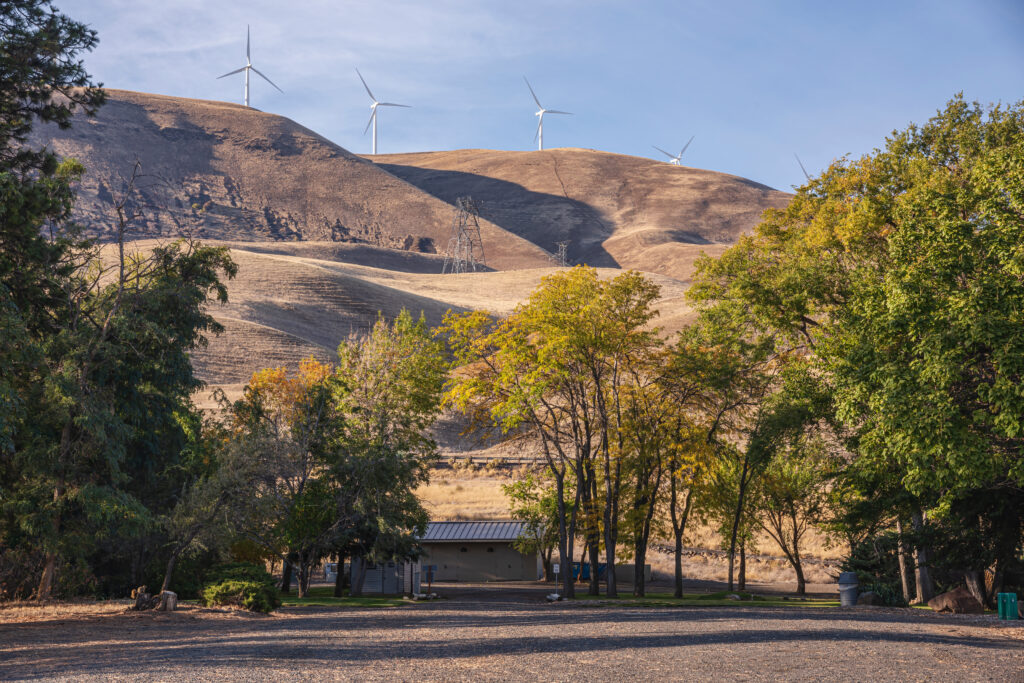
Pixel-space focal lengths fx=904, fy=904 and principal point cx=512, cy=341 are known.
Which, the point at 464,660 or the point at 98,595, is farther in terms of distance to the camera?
the point at 98,595

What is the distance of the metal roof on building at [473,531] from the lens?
52.3 meters

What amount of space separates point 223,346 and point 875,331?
75.7 metres

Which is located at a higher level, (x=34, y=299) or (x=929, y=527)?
(x=34, y=299)

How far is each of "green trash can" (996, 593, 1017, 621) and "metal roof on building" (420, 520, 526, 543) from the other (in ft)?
91.5

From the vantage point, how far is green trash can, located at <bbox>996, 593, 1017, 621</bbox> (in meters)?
27.0

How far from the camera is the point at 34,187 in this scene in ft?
76.1

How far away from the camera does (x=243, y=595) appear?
93.1ft

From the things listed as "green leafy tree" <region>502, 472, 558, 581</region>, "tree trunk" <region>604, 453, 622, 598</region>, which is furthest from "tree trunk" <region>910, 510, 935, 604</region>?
"green leafy tree" <region>502, 472, 558, 581</region>

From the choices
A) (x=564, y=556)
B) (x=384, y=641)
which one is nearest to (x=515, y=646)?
(x=384, y=641)

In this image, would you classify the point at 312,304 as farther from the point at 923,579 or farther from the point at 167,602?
the point at 923,579

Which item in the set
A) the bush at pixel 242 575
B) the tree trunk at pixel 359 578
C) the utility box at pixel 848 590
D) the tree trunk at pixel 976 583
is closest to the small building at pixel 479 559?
the tree trunk at pixel 359 578

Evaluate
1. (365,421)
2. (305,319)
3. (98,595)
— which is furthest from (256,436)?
(305,319)

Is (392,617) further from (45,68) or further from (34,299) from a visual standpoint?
(45,68)

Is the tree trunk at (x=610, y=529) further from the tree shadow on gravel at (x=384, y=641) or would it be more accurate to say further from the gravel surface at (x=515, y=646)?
the tree shadow on gravel at (x=384, y=641)
